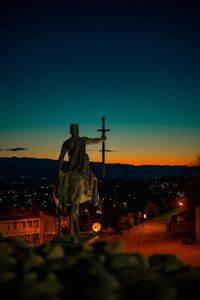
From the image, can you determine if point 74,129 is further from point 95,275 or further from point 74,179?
point 95,275

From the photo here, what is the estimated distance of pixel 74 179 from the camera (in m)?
10.2

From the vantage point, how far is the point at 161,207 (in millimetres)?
53531

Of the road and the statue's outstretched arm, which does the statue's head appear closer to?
the statue's outstretched arm

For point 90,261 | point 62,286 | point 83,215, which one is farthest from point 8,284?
point 83,215

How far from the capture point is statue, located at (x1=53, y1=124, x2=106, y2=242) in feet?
33.6

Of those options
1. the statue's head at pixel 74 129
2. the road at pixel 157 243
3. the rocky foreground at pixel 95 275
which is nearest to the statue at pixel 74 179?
Result: the statue's head at pixel 74 129

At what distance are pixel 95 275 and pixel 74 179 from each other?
6358 mm

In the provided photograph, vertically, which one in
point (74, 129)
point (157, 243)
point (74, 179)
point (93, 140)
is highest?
point (74, 129)

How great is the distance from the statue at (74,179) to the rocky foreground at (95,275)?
5262mm

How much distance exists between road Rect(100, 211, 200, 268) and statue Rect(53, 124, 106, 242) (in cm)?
1047

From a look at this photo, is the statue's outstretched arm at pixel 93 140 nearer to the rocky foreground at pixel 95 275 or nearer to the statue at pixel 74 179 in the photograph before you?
the statue at pixel 74 179

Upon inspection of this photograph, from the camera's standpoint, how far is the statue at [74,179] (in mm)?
10227

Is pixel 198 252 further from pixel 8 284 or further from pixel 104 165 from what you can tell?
pixel 8 284

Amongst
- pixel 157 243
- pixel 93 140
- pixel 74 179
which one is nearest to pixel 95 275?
pixel 74 179
